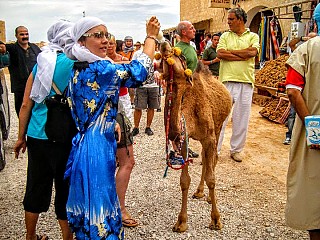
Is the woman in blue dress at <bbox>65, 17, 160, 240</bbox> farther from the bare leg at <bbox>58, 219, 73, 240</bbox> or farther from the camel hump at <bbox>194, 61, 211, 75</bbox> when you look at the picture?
the camel hump at <bbox>194, 61, 211, 75</bbox>

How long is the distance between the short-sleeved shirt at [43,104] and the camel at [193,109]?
31.7 inches

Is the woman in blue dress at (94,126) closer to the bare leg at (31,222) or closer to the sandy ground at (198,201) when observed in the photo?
the bare leg at (31,222)

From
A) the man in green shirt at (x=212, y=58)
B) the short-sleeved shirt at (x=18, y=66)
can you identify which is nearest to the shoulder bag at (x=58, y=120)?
the short-sleeved shirt at (x=18, y=66)

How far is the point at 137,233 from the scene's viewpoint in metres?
3.71

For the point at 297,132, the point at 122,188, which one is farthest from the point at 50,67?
the point at 297,132

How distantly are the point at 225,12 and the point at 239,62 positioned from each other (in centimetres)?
1287

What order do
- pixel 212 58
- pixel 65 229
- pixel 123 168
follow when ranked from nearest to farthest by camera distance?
pixel 65 229
pixel 123 168
pixel 212 58

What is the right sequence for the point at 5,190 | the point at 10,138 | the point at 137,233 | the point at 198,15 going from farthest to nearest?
1. the point at 198,15
2. the point at 10,138
3. the point at 5,190
4. the point at 137,233

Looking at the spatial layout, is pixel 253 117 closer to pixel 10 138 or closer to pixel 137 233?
pixel 10 138

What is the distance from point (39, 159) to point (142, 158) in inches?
141

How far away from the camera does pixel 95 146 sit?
7.95ft

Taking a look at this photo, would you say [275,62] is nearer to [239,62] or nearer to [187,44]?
[239,62]

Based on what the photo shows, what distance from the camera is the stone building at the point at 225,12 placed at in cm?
1221

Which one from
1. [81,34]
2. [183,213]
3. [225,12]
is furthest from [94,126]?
[225,12]
